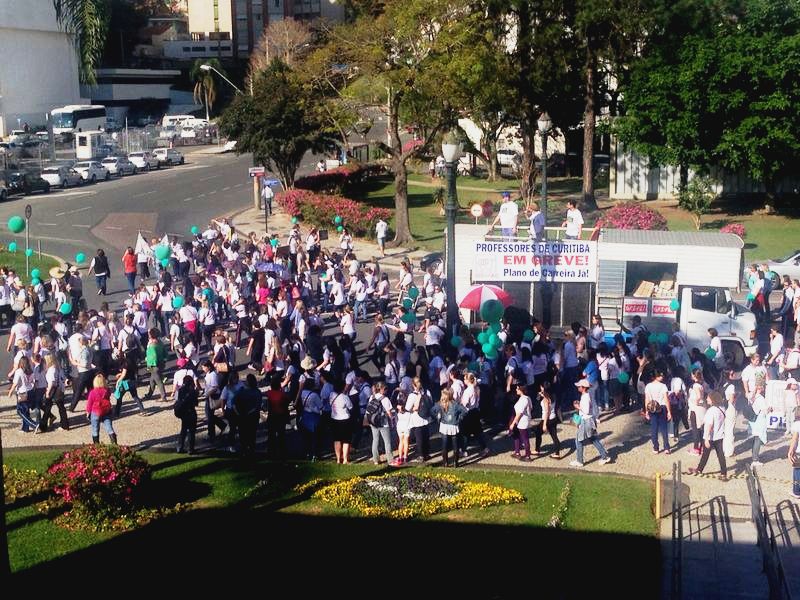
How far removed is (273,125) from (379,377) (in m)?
29.7

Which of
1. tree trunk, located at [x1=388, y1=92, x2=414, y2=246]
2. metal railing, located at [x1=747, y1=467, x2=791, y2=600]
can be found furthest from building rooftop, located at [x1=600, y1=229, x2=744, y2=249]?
tree trunk, located at [x1=388, y1=92, x2=414, y2=246]

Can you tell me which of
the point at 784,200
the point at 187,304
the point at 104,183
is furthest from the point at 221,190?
the point at 187,304

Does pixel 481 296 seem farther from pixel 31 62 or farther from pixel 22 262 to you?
pixel 31 62

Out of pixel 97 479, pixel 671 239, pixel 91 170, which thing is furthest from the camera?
pixel 91 170

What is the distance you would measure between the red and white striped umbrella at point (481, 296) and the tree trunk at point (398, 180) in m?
15.9

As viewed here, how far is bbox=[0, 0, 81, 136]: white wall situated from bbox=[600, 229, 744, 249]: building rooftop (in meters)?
65.9

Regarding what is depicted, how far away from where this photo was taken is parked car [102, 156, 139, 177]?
199ft

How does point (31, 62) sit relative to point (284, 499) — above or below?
above

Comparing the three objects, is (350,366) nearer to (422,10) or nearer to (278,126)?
(422,10)

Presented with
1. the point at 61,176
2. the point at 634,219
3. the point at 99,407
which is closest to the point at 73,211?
the point at 61,176

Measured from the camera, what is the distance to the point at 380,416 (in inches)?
632

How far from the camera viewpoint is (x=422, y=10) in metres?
34.1

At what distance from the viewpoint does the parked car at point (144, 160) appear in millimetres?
63438

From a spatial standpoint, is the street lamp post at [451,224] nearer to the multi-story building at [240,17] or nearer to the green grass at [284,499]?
the green grass at [284,499]
